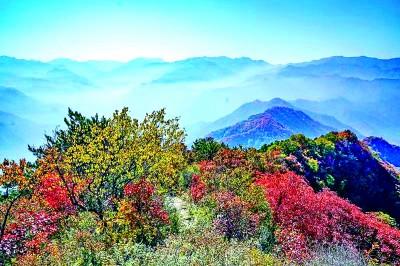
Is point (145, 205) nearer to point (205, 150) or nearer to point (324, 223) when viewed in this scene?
point (324, 223)

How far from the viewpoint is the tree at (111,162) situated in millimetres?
19906

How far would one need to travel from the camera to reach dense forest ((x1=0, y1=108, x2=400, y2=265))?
14875 mm

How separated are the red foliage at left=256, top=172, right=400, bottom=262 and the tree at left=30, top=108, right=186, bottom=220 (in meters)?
6.51

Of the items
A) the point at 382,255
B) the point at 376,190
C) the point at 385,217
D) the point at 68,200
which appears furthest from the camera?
the point at 376,190

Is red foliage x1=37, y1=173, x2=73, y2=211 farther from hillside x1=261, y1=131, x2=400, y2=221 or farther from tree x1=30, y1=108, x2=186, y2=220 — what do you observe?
hillside x1=261, y1=131, x2=400, y2=221

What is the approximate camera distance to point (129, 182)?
2152 centimetres

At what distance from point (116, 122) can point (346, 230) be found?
14.9 metres

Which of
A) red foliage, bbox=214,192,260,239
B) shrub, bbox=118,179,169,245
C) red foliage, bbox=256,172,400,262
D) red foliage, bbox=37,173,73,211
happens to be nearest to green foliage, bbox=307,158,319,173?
red foliage, bbox=256,172,400,262

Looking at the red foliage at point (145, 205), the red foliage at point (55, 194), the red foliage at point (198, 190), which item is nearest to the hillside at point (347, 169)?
the red foliage at point (198, 190)

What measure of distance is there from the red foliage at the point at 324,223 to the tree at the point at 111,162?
6.51 metres

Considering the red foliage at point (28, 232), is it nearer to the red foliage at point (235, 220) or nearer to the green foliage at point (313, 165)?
the red foliage at point (235, 220)

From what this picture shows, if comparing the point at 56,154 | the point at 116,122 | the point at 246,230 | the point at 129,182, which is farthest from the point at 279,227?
the point at 56,154

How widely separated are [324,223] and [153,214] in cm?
1022

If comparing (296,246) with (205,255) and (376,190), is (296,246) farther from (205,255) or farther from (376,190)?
(376,190)
